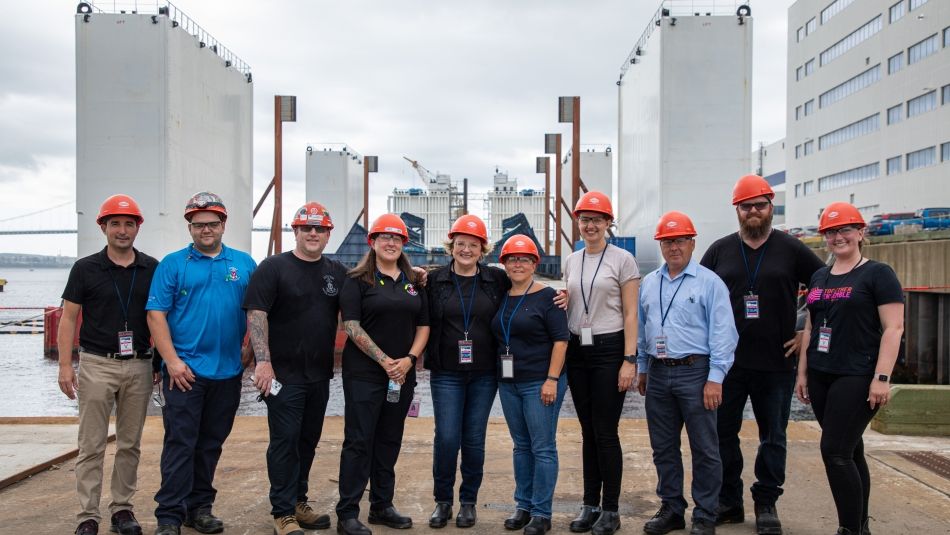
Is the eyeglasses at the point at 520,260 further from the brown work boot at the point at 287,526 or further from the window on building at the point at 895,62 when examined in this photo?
the window on building at the point at 895,62

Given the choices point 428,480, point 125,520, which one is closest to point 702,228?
point 428,480

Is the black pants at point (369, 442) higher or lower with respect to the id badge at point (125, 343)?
lower

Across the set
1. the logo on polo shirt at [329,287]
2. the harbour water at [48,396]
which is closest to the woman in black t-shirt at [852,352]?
the logo on polo shirt at [329,287]

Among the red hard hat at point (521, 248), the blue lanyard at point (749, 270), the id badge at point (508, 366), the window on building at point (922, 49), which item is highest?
the window on building at point (922, 49)

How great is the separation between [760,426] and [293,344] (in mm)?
2691

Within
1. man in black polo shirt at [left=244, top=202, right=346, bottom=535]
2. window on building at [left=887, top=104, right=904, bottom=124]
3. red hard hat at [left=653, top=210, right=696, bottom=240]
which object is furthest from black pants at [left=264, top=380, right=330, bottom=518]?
window on building at [left=887, top=104, right=904, bottom=124]

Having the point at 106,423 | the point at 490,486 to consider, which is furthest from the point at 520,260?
the point at 106,423

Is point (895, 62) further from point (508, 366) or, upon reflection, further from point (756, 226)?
point (508, 366)

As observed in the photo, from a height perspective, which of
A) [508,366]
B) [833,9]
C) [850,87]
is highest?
[833,9]

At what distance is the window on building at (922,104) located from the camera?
3512 centimetres

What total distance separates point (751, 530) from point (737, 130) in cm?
1956

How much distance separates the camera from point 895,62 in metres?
38.6

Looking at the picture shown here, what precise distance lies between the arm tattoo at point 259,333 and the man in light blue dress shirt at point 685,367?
2.09m

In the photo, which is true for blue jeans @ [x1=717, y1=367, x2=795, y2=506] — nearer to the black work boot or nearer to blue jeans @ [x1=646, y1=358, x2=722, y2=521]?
the black work boot
